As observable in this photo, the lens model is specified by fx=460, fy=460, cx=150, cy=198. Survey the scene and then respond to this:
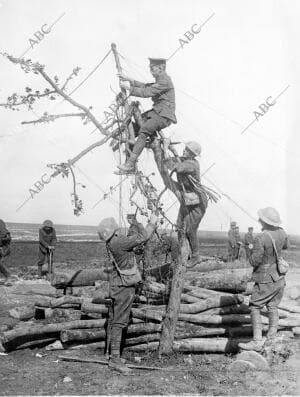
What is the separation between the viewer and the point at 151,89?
22.7 ft

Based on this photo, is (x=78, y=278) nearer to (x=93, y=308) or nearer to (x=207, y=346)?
(x=93, y=308)

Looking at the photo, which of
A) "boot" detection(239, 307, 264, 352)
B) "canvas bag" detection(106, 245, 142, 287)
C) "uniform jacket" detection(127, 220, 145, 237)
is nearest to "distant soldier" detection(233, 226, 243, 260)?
"uniform jacket" detection(127, 220, 145, 237)

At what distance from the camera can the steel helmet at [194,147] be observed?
7.30m

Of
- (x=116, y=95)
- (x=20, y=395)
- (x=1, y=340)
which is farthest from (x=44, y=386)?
(x=116, y=95)

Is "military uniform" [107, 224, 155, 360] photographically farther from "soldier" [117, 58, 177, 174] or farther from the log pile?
"soldier" [117, 58, 177, 174]

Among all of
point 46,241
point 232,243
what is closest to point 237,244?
point 232,243

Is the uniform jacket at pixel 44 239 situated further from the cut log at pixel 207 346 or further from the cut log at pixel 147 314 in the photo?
the cut log at pixel 207 346

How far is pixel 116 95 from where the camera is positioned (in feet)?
24.2

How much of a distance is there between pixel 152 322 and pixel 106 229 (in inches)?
83.1

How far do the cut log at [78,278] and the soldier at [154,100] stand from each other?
4.46m

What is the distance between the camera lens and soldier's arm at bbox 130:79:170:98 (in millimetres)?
6906

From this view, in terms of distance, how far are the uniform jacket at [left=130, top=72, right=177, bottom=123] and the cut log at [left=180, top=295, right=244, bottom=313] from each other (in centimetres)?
346

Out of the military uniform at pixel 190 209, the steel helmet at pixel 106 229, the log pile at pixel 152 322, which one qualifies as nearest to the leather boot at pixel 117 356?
the log pile at pixel 152 322

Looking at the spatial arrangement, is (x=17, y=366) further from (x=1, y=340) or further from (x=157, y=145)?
(x=157, y=145)
